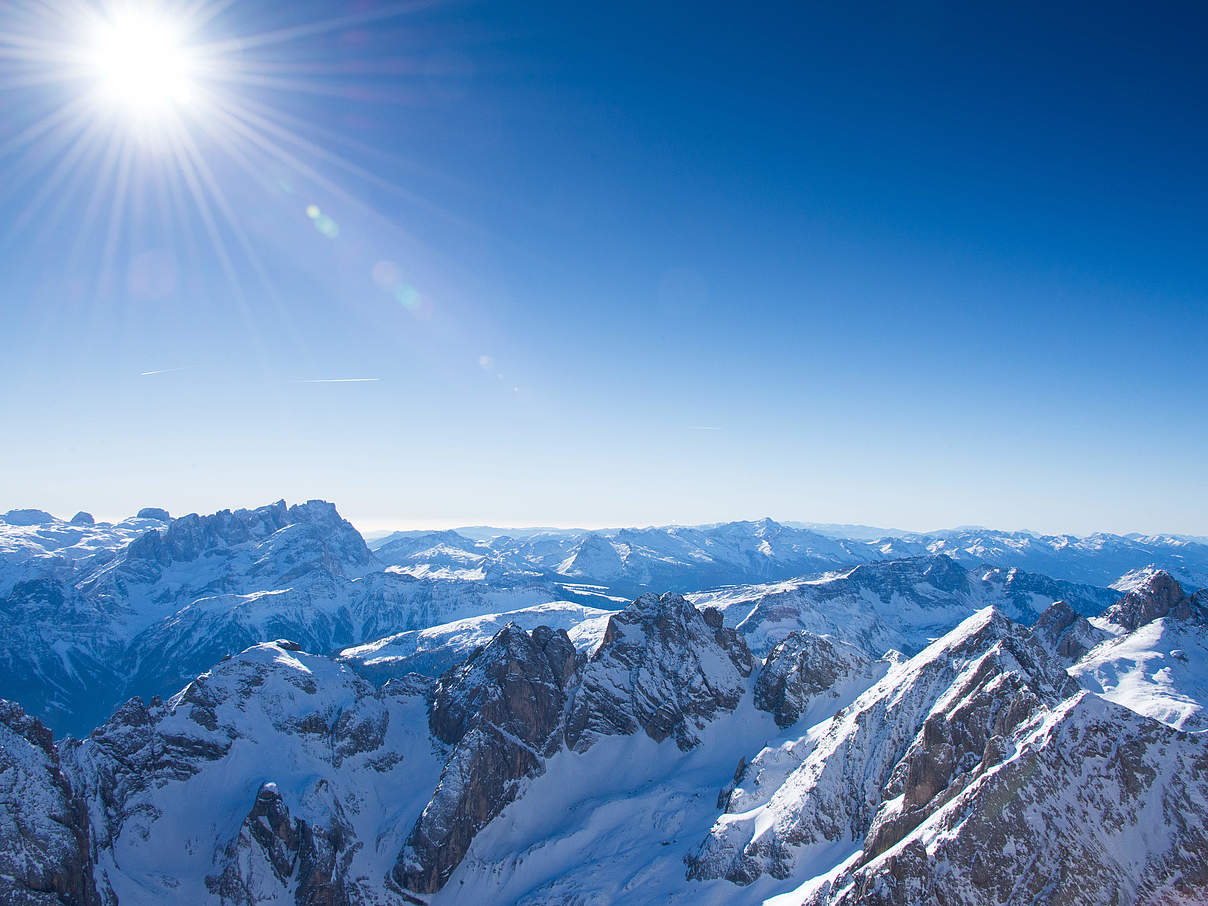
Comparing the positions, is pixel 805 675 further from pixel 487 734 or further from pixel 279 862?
pixel 279 862

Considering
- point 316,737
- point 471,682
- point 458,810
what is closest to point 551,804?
point 458,810

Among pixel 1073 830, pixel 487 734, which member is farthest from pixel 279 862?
pixel 1073 830

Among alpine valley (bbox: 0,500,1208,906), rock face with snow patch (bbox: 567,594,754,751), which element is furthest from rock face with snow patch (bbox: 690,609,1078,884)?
rock face with snow patch (bbox: 567,594,754,751)

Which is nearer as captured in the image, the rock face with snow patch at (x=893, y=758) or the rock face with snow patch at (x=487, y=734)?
the rock face with snow patch at (x=893, y=758)

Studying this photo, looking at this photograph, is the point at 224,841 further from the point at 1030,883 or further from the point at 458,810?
the point at 1030,883

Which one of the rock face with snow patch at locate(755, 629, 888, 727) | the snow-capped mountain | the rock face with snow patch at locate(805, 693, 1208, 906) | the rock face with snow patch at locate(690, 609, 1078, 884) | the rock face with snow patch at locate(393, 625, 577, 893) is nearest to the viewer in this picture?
the rock face with snow patch at locate(805, 693, 1208, 906)

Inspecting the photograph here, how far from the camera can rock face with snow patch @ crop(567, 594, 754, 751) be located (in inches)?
6191

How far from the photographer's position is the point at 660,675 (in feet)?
548

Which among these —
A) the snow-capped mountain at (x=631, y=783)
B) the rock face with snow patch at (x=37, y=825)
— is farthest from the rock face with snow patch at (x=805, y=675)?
the rock face with snow patch at (x=37, y=825)

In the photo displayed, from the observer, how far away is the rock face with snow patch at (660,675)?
15725 cm

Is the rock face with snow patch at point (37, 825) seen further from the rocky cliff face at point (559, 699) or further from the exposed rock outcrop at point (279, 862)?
the rocky cliff face at point (559, 699)

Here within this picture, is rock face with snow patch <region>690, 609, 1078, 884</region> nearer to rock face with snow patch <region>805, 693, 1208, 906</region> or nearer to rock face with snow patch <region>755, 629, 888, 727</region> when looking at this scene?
rock face with snow patch <region>805, 693, 1208, 906</region>

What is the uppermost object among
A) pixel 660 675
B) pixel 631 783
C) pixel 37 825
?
pixel 37 825

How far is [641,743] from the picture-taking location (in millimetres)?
155375
